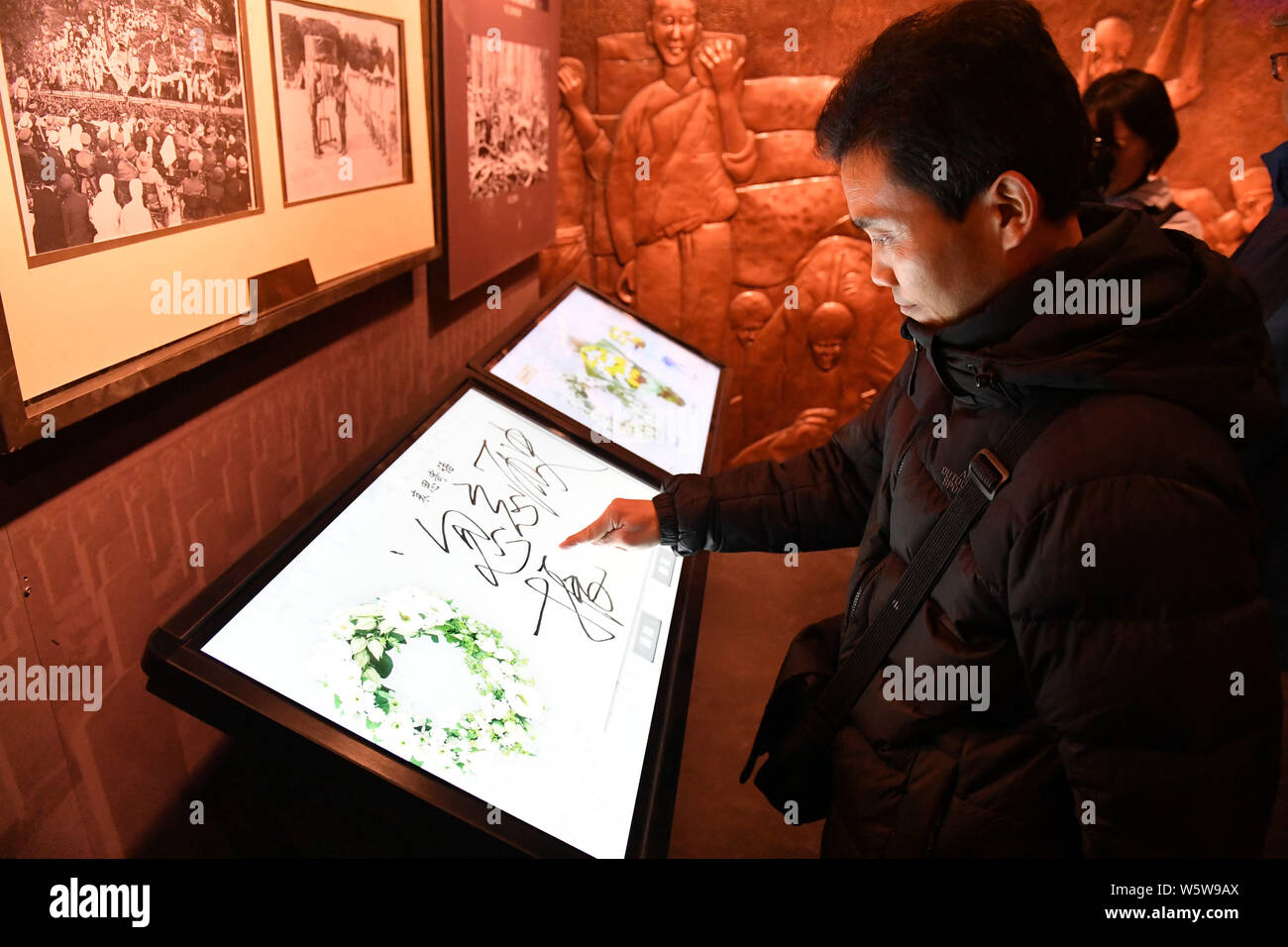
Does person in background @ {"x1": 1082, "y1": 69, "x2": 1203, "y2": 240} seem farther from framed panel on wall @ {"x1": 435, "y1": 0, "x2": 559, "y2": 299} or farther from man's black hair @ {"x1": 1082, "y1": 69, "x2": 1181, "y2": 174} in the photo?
framed panel on wall @ {"x1": 435, "y1": 0, "x2": 559, "y2": 299}

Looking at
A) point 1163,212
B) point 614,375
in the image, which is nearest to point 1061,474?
point 614,375

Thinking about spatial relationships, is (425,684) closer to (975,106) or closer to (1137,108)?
(975,106)

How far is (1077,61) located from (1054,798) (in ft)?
11.7

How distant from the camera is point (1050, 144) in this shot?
0.86 meters

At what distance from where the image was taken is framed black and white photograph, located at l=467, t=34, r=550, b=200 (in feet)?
7.62

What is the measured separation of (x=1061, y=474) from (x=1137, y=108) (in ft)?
6.73

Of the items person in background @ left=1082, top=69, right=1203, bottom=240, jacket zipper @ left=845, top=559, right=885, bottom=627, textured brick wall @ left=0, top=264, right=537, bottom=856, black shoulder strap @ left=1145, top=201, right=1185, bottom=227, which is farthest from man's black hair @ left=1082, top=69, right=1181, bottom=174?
textured brick wall @ left=0, top=264, right=537, bottom=856

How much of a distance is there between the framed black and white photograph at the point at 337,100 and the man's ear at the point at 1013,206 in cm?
117

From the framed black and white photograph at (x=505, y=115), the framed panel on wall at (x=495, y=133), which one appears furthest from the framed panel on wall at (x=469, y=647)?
the framed black and white photograph at (x=505, y=115)

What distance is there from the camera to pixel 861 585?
1162 mm

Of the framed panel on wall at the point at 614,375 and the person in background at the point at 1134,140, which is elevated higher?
the person in background at the point at 1134,140

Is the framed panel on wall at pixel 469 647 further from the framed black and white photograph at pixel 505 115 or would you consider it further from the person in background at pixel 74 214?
the framed black and white photograph at pixel 505 115

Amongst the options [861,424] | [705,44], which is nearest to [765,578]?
[861,424]

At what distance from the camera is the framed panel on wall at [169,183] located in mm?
946
